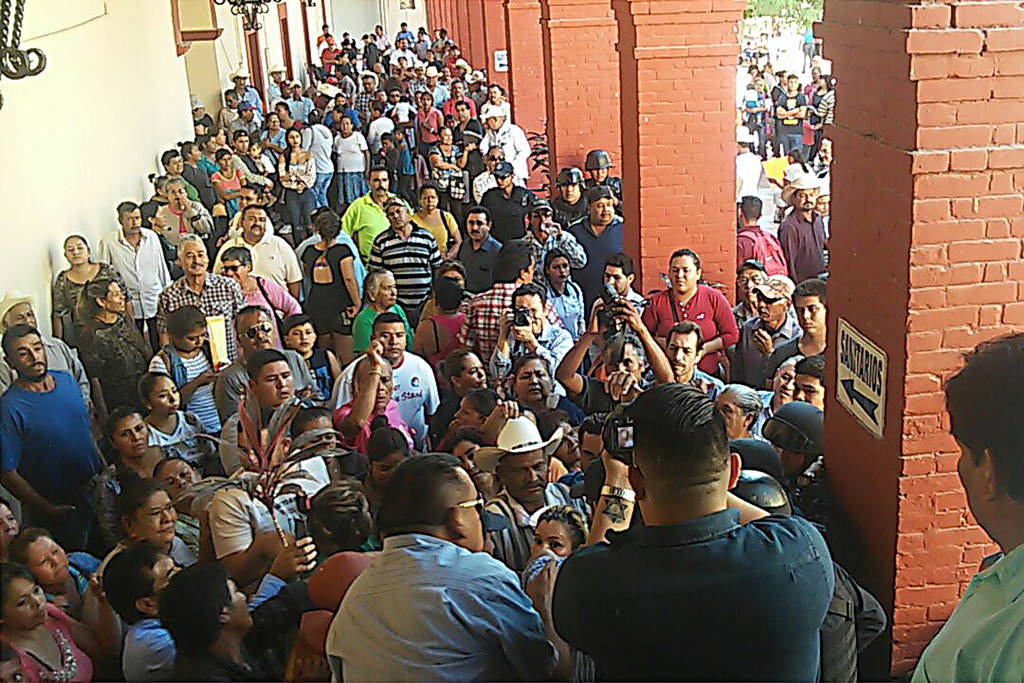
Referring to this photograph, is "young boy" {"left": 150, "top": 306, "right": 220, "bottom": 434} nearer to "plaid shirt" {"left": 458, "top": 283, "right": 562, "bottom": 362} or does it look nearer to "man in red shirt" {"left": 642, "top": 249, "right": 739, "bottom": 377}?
"plaid shirt" {"left": 458, "top": 283, "right": 562, "bottom": 362}

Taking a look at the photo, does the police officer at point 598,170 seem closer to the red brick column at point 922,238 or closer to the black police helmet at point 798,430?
the black police helmet at point 798,430

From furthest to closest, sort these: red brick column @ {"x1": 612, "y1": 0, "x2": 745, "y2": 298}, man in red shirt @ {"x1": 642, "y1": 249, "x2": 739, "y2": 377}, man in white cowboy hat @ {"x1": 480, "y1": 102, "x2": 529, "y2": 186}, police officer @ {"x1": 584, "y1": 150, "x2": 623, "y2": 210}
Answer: man in white cowboy hat @ {"x1": 480, "y1": 102, "x2": 529, "y2": 186}, police officer @ {"x1": 584, "y1": 150, "x2": 623, "y2": 210}, red brick column @ {"x1": 612, "y1": 0, "x2": 745, "y2": 298}, man in red shirt @ {"x1": 642, "y1": 249, "x2": 739, "y2": 377}

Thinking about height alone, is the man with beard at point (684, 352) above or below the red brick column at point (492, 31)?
below

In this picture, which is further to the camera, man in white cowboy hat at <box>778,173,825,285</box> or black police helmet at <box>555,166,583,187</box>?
black police helmet at <box>555,166,583,187</box>

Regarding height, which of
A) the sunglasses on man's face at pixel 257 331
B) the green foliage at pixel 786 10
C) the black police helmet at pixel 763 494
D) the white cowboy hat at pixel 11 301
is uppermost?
the green foliage at pixel 786 10

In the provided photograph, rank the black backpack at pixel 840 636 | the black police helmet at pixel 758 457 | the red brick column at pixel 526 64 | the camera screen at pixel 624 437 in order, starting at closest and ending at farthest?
the camera screen at pixel 624 437 < the black backpack at pixel 840 636 < the black police helmet at pixel 758 457 < the red brick column at pixel 526 64

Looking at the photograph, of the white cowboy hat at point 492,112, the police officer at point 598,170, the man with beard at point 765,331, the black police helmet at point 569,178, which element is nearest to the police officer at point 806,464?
the man with beard at point 765,331

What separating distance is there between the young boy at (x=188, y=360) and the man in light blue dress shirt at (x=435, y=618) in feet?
A: 11.0

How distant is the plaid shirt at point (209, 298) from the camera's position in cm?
696

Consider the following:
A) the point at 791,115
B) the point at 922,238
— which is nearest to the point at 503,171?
the point at 922,238

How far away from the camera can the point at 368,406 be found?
5.49m

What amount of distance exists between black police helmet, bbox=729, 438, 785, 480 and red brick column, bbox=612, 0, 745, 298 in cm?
419

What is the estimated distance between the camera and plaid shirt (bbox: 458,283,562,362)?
6.51m

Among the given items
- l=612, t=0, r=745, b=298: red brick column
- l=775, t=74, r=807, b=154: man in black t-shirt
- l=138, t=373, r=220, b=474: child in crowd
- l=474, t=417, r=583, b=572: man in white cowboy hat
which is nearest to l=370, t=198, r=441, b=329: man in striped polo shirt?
l=612, t=0, r=745, b=298: red brick column
